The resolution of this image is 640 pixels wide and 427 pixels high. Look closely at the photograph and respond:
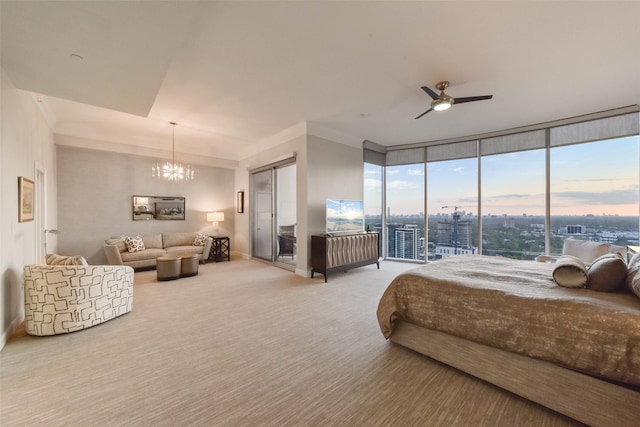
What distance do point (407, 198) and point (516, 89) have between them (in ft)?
11.4

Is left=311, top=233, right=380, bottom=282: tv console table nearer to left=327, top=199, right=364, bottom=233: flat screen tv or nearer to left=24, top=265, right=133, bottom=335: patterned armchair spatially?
left=327, top=199, right=364, bottom=233: flat screen tv

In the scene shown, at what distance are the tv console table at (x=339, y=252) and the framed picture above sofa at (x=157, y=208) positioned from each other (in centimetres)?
418

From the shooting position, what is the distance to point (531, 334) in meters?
1.73

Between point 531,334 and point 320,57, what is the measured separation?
3.21 m

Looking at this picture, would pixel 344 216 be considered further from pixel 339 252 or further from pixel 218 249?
pixel 218 249

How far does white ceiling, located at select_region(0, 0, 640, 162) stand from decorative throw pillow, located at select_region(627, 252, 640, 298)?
218cm

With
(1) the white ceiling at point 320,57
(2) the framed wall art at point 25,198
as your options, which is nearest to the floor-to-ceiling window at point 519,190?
(1) the white ceiling at point 320,57

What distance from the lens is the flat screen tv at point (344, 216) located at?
5180 mm

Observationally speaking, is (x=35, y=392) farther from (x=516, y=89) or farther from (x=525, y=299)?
(x=516, y=89)

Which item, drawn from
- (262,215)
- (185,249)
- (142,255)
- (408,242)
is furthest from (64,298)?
(408,242)

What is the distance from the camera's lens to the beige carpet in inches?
64.3

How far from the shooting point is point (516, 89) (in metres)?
3.60

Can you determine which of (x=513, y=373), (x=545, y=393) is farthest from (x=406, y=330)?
(x=545, y=393)

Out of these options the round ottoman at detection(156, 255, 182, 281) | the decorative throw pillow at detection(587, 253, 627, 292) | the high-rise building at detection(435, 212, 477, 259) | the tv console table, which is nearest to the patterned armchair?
the round ottoman at detection(156, 255, 182, 281)
